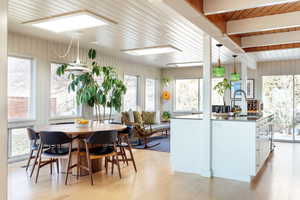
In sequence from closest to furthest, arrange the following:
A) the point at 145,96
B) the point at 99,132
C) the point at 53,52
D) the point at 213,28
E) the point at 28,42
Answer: the point at 213,28
the point at 99,132
the point at 28,42
the point at 53,52
the point at 145,96

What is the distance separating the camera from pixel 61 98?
608 cm

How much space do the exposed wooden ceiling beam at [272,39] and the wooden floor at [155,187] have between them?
7.75 feet

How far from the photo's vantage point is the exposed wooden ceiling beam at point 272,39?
4.66m

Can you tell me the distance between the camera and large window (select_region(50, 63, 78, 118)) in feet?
19.3

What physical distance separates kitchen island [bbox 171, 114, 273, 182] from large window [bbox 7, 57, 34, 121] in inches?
125

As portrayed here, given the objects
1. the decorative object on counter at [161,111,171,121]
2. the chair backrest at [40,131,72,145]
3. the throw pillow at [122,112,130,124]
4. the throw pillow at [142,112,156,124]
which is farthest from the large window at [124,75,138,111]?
the chair backrest at [40,131,72,145]

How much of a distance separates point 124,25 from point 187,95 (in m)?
5.96

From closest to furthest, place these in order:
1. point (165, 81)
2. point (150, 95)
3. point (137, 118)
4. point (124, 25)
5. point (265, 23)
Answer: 1. point (265, 23)
2. point (124, 25)
3. point (137, 118)
4. point (150, 95)
5. point (165, 81)

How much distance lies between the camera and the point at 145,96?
9133 mm

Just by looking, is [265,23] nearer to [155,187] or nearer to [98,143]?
[155,187]

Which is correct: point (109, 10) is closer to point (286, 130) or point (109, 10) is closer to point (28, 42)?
point (28, 42)

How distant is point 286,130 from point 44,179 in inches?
281

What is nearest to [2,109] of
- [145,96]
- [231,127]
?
[231,127]

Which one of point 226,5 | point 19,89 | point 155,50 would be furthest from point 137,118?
point 226,5
